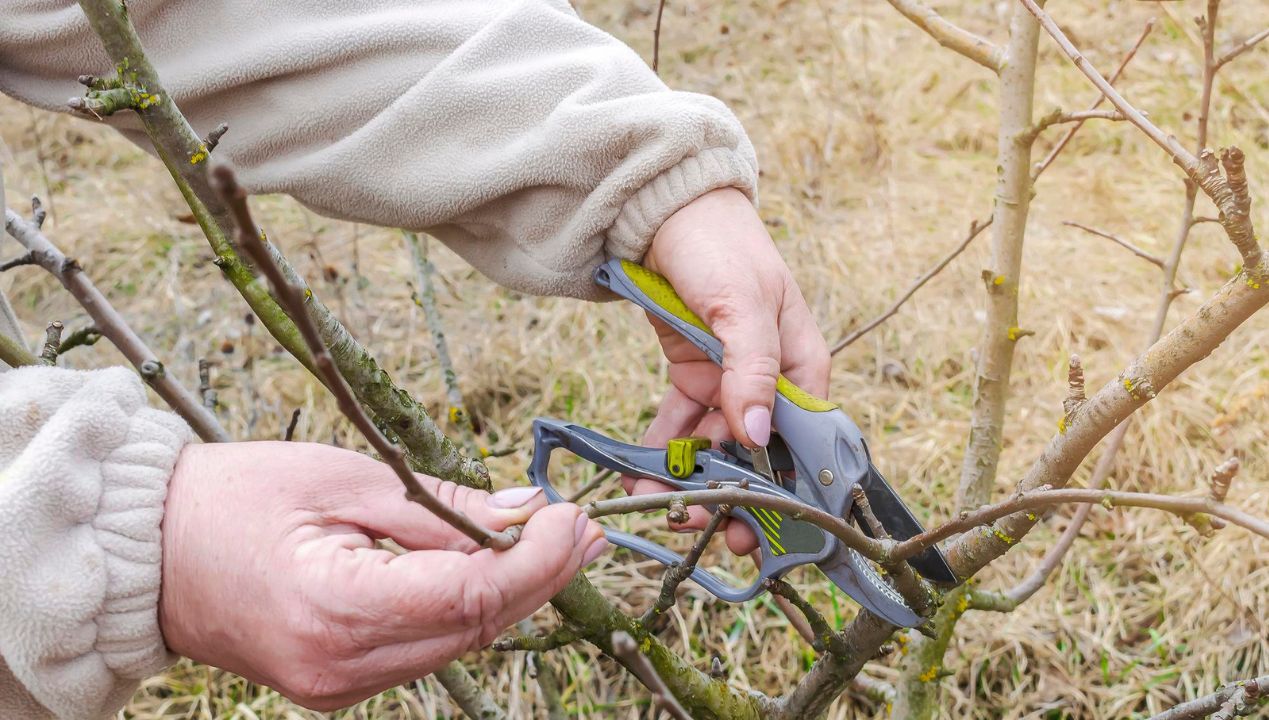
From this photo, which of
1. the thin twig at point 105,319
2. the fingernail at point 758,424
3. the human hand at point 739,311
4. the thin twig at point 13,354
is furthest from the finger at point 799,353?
the thin twig at point 13,354

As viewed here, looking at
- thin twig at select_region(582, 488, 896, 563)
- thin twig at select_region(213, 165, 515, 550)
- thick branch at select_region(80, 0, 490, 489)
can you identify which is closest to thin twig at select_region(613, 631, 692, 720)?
thin twig at select_region(213, 165, 515, 550)

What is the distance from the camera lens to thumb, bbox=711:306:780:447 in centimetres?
136

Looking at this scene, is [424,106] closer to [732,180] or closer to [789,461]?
[732,180]

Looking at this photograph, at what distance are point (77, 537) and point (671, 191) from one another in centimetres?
88

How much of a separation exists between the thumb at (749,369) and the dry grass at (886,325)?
1126 mm

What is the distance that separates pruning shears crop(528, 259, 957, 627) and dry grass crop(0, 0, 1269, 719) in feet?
3.17

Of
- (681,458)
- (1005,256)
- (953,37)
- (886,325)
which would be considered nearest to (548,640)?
(681,458)

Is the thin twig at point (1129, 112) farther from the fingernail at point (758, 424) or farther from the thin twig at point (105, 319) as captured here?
the thin twig at point (105, 319)

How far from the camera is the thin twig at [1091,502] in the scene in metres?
0.87

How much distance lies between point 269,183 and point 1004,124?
1232mm

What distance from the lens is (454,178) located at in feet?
4.91

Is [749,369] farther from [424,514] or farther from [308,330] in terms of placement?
[308,330]

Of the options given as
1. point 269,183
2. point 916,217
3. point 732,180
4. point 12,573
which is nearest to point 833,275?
point 916,217

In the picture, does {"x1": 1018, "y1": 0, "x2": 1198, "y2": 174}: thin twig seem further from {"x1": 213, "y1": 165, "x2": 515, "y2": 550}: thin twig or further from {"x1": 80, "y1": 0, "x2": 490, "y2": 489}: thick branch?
{"x1": 80, "y1": 0, "x2": 490, "y2": 489}: thick branch
